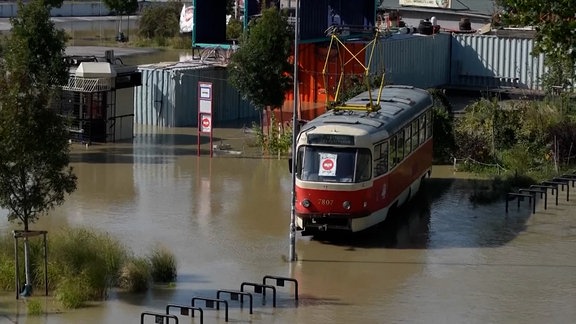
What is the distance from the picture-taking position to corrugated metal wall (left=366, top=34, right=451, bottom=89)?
141 feet

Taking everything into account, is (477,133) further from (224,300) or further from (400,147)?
(224,300)

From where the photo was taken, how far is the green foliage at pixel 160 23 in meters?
70.6

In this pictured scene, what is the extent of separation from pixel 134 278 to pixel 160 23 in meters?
50.5

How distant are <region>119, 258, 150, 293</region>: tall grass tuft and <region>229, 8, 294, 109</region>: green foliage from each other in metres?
14.7

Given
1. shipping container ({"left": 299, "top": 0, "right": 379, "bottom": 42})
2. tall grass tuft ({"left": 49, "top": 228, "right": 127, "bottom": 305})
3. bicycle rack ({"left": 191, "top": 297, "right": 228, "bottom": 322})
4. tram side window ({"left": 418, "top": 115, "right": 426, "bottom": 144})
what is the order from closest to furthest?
bicycle rack ({"left": 191, "top": 297, "right": 228, "bottom": 322}) → tall grass tuft ({"left": 49, "top": 228, "right": 127, "bottom": 305}) → tram side window ({"left": 418, "top": 115, "right": 426, "bottom": 144}) → shipping container ({"left": 299, "top": 0, "right": 379, "bottom": 42})

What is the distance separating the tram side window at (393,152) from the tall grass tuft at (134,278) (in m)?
6.67

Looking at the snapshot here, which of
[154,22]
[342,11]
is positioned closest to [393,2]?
[154,22]

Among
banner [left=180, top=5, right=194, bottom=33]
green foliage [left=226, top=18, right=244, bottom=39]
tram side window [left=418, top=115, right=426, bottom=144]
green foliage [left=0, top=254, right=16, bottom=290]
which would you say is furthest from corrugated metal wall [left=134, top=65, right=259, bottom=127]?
banner [left=180, top=5, right=194, bottom=33]

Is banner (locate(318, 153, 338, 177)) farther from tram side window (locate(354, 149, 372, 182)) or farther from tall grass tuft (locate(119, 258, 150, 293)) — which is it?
tall grass tuft (locate(119, 258, 150, 293))

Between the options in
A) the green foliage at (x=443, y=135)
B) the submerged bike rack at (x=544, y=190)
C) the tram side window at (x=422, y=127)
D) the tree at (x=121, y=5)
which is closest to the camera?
the submerged bike rack at (x=544, y=190)

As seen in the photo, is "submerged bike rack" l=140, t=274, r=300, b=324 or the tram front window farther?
the tram front window

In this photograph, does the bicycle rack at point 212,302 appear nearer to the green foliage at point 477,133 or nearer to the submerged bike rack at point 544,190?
the submerged bike rack at point 544,190

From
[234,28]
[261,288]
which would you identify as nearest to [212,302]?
[261,288]

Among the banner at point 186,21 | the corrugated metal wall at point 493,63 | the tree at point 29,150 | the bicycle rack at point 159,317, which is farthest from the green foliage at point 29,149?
the banner at point 186,21
